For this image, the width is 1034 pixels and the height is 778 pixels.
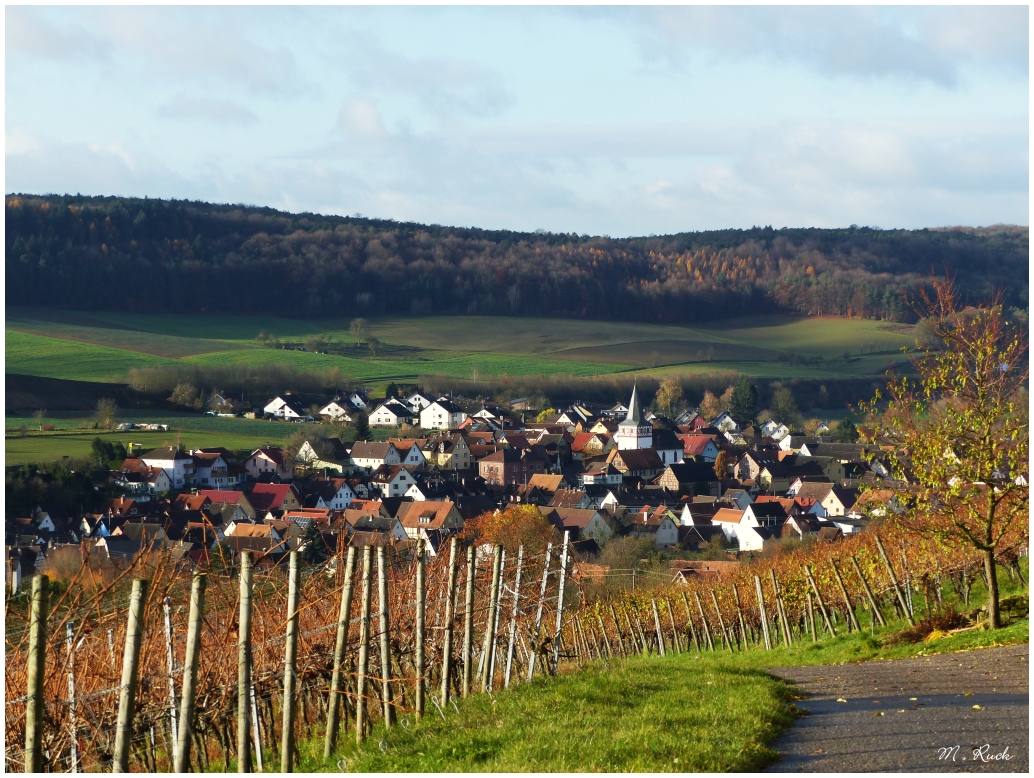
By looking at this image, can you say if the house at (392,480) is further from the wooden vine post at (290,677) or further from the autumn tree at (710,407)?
the wooden vine post at (290,677)

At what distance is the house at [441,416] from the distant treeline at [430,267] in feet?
164

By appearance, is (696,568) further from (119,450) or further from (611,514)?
(119,450)

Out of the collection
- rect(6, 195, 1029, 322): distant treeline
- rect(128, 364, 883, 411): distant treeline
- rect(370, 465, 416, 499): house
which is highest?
rect(6, 195, 1029, 322): distant treeline

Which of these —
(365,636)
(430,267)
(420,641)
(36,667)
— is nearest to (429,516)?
(420,641)

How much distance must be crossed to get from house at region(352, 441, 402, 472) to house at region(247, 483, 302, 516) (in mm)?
14981

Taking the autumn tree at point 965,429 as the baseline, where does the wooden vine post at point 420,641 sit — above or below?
below

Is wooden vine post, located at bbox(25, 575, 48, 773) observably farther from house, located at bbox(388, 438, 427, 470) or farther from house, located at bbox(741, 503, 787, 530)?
house, located at bbox(388, 438, 427, 470)

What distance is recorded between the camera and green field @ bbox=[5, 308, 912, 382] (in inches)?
4235

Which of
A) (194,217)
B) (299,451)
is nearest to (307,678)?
(299,451)

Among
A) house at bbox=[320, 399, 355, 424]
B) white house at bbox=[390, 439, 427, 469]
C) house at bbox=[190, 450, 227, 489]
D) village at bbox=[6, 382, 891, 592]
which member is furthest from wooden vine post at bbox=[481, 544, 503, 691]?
house at bbox=[320, 399, 355, 424]

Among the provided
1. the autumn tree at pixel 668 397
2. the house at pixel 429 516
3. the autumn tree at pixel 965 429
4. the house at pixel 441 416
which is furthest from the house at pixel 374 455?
the autumn tree at pixel 965 429

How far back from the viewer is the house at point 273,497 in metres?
57.8

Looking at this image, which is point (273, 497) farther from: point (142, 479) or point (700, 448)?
point (700, 448)

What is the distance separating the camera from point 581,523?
55312 millimetres
